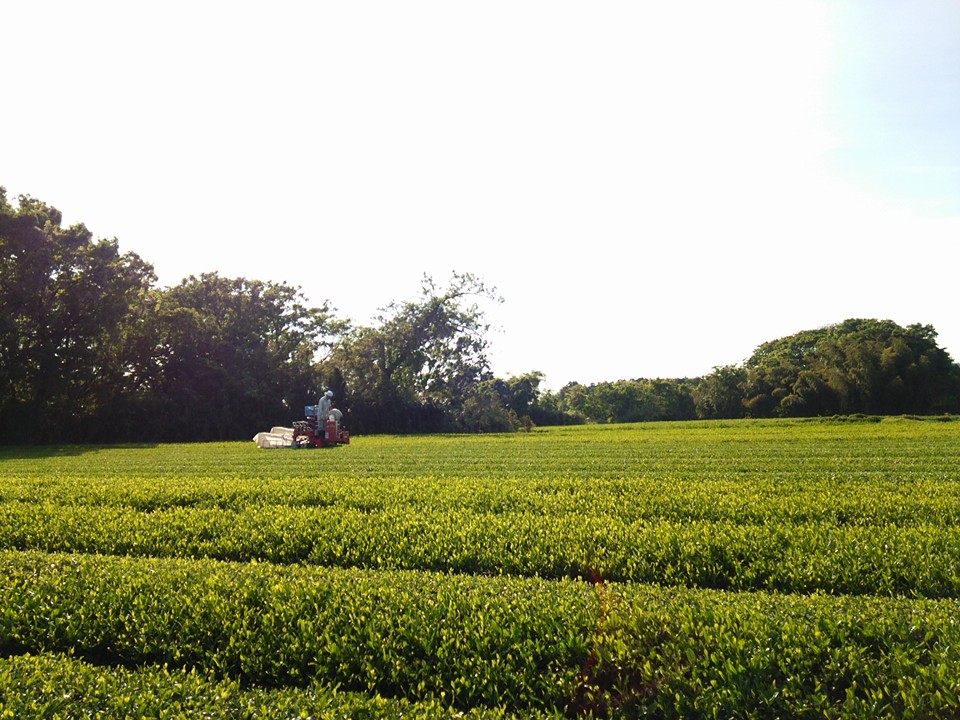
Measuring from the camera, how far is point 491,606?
4832 millimetres

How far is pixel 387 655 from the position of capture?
4.43 m

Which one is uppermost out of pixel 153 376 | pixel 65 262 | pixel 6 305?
pixel 65 262

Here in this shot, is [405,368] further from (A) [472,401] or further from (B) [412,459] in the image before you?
(B) [412,459]

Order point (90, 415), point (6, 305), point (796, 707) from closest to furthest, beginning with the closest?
point (796, 707), point (6, 305), point (90, 415)

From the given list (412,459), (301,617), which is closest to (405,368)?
(412,459)

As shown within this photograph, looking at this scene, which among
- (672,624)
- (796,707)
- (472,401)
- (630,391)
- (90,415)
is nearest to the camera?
(796,707)

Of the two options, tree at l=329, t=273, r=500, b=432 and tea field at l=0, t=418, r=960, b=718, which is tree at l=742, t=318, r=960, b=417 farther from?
tea field at l=0, t=418, r=960, b=718

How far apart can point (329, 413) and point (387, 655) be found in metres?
21.3

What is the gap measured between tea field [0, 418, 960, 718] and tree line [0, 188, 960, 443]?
2586 cm

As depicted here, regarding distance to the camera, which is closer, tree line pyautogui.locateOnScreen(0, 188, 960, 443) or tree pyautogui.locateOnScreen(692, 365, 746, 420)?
tree line pyautogui.locateOnScreen(0, 188, 960, 443)

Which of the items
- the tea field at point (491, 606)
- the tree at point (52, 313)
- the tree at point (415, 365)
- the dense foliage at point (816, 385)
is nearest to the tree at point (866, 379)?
the dense foliage at point (816, 385)

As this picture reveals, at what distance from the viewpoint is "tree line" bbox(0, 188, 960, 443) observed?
3142 centimetres

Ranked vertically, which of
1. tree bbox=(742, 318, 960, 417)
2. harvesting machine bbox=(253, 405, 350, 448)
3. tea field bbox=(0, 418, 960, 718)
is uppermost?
tree bbox=(742, 318, 960, 417)

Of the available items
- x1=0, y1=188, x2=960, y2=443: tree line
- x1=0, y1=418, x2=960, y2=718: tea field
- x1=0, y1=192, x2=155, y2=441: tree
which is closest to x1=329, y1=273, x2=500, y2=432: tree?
x1=0, y1=188, x2=960, y2=443: tree line
